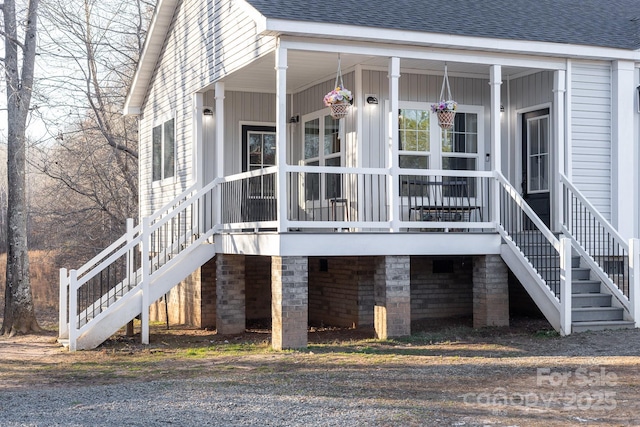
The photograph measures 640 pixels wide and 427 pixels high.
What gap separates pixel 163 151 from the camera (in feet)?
60.7

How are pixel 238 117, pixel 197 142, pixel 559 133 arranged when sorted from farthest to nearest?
pixel 238 117 < pixel 197 142 < pixel 559 133

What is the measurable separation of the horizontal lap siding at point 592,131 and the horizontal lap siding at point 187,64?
539 centimetres

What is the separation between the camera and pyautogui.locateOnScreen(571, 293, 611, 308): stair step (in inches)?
489

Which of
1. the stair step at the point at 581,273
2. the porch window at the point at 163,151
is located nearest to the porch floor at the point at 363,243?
the stair step at the point at 581,273

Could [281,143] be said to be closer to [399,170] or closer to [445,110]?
[399,170]

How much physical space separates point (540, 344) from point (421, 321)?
365 cm

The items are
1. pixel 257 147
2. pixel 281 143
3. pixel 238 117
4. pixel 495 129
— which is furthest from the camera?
pixel 257 147

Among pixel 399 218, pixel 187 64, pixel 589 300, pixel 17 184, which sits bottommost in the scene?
pixel 589 300

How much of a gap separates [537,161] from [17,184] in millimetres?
10127

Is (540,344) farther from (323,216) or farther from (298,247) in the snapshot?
(323,216)

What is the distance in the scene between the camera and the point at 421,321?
15031 millimetres

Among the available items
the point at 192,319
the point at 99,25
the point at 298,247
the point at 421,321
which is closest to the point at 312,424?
the point at 298,247

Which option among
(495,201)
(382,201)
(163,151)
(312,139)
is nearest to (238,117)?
(312,139)

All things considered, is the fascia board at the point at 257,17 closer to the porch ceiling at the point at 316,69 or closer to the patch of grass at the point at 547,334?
the porch ceiling at the point at 316,69
